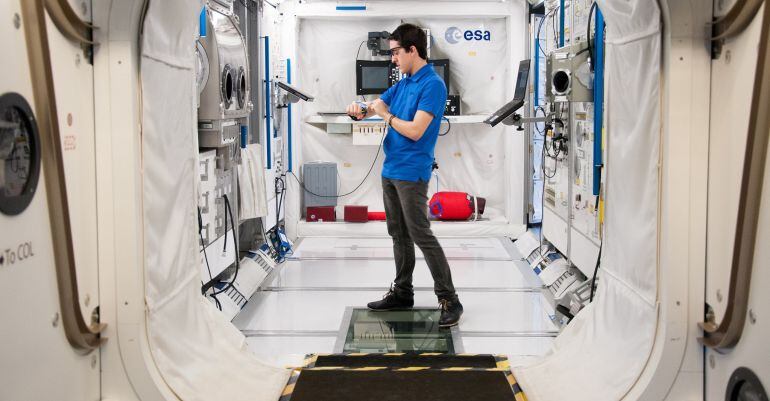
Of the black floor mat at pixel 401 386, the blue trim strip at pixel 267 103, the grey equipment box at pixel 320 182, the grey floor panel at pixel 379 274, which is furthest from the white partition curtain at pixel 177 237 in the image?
the grey equipment box at pixel 320 182

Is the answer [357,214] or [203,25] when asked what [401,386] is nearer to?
[203,25]

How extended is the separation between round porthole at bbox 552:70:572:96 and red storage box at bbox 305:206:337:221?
173 inches

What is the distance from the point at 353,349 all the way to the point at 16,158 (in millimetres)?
3169

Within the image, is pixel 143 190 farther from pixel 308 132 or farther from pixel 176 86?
pixel 308 132

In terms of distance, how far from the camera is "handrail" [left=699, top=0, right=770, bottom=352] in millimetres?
2323

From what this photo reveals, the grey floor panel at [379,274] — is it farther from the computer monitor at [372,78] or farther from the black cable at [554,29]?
the computer monitor at [372,78]

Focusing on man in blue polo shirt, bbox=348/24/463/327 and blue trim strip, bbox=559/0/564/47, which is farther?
blue trim strip, bbox=559/0/564/47

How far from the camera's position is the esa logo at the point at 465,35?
961 cm

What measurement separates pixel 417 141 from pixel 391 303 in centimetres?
136

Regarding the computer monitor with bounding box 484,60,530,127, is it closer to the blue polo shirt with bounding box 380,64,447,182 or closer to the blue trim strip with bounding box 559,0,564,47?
the blue trim strip with bounding box 559,0,564,47

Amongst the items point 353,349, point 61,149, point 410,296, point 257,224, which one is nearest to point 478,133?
point 257,224

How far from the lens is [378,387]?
3.80 metres

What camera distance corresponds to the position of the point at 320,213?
9531mm

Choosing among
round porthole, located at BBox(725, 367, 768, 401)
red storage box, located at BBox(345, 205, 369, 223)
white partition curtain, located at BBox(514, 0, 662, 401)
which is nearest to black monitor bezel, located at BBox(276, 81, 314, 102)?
red storage box, located at BBox(345, 205, 369, 223)
